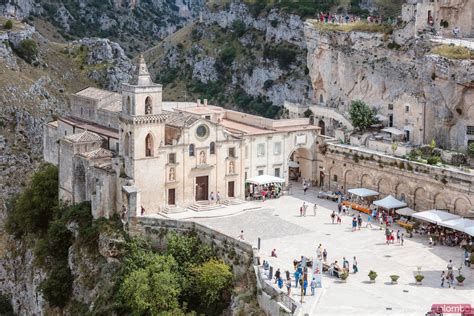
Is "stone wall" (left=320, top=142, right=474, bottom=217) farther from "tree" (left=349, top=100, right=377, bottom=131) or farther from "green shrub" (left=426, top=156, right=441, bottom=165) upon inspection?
"tree" (left=349, top=100, right=377, bottom=131)

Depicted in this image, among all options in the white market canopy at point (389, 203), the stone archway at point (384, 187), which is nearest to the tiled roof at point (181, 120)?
the white market canopy at point (389, 203)

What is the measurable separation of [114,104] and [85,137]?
7307 mm

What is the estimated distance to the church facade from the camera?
6181cm

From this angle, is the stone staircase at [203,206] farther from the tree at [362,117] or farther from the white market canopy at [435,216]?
the tree at [362,117]

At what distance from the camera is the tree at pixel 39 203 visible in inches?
2960

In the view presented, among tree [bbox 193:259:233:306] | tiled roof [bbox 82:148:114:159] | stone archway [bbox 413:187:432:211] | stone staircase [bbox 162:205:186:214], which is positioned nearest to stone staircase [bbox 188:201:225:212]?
stone staircase [bbox 162:205:186:214]

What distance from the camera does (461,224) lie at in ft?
187

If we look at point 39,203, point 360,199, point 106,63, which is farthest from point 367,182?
point 106,63

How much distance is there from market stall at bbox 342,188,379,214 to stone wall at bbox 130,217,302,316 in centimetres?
1470

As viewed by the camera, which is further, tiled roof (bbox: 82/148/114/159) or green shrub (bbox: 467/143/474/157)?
Result: tiled roof (bbox: 82/148/114/159)

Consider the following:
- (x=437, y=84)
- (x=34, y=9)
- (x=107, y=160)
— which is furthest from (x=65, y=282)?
(x=34, y=9)

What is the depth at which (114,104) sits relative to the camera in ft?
247

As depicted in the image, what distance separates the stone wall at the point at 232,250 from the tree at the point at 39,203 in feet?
57.4

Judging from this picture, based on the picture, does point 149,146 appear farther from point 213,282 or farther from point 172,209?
point 213,282
